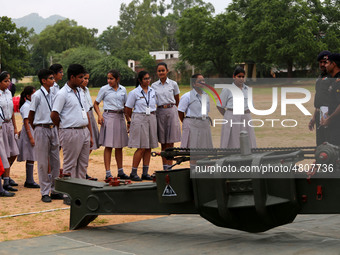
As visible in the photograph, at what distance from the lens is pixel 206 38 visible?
8094 centimetres

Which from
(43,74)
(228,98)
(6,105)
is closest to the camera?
(228,98)

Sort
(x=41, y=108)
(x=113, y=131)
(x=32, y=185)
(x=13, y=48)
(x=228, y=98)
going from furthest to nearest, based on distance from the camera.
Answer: (x=13, y=48), (x=113, y=131), (x=32, y=185), (x=41, y=108), (x=228, y=98)

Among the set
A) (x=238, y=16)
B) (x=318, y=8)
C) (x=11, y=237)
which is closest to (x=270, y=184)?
(x=11, y=237)

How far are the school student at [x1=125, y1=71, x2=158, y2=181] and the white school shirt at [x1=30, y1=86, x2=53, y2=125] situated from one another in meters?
2.07

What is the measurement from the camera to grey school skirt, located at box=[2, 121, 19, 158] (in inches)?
383

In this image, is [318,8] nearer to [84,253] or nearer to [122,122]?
[122,122]

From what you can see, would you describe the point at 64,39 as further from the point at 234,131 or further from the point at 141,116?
the point at 234,131

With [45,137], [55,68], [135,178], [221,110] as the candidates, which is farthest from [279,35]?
[45,137]

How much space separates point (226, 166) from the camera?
5656 mm

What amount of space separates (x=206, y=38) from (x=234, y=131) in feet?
244

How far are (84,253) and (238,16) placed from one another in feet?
248

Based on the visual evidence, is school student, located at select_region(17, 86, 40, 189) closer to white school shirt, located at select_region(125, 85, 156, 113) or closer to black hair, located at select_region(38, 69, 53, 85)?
black hair, located at select_region(38, 69, 53, 85)

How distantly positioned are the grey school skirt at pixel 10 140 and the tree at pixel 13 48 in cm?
7766

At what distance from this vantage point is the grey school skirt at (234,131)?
7.08 m
